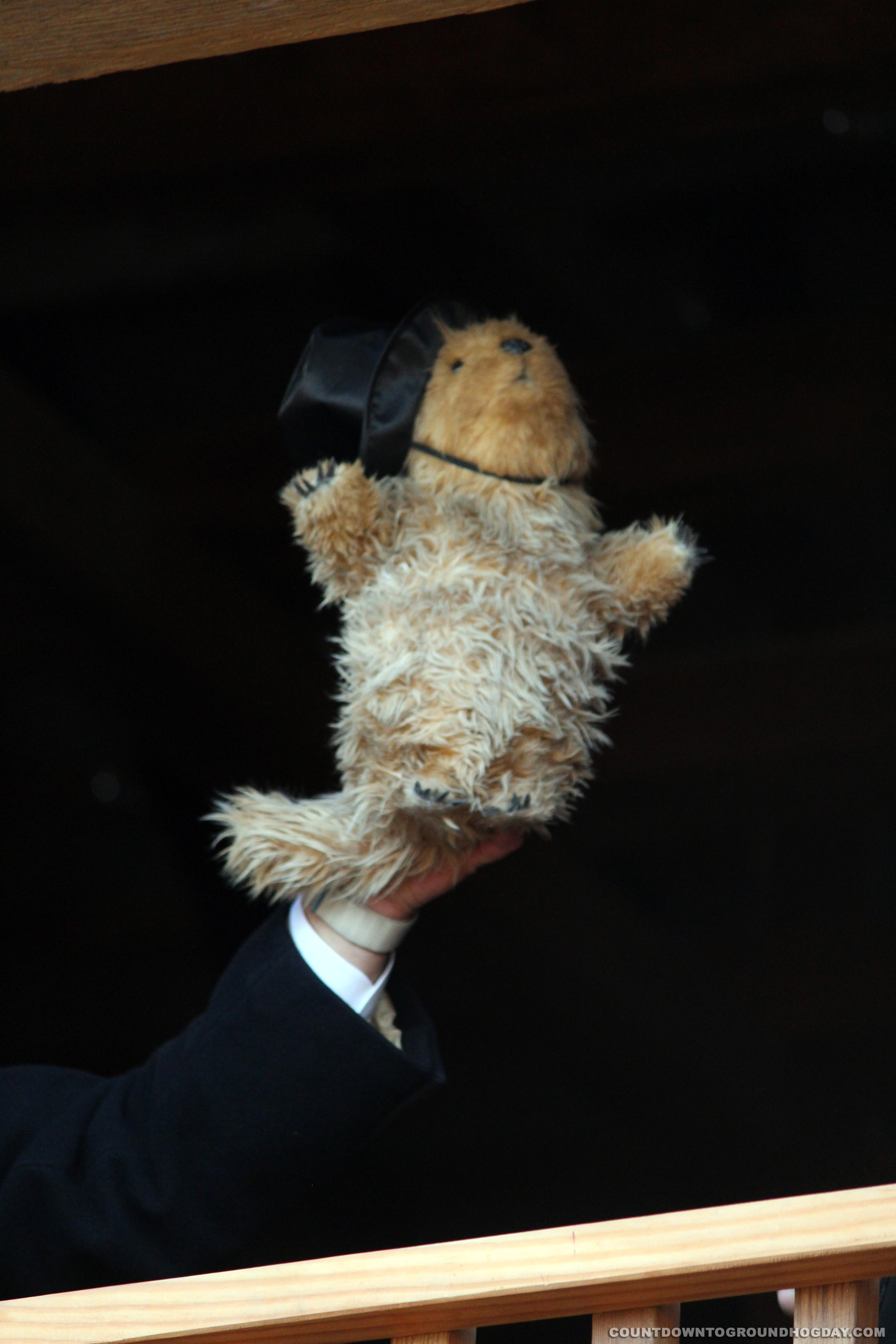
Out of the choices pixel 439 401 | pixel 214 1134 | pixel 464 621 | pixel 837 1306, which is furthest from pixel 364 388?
pixel 837 1306

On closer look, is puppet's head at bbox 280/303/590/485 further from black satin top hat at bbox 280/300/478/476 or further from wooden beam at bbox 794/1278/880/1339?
wooden beam at bbox 794/1278/880/1339

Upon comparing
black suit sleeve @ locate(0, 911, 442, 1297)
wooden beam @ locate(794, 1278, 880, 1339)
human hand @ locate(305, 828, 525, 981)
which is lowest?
wooden beam @ locate(794, 1278, 880, 1339)

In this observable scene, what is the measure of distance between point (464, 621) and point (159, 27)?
476 mm

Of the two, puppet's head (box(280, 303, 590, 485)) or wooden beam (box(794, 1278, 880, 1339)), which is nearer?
wooden beam (box(794, 1278, 880, 1339))

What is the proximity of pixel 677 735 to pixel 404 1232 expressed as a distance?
111 centimetres

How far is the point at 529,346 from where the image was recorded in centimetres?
97

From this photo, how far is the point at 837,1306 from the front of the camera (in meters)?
0.62

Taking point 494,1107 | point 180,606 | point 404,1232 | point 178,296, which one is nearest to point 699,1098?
point 494,1107

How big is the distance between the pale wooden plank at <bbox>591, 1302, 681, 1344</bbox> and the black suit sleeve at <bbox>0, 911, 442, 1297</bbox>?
37 centimetres

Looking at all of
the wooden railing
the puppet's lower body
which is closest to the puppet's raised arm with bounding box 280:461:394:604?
the puppet's lower body

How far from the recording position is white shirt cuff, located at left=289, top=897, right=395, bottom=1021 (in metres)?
1.00

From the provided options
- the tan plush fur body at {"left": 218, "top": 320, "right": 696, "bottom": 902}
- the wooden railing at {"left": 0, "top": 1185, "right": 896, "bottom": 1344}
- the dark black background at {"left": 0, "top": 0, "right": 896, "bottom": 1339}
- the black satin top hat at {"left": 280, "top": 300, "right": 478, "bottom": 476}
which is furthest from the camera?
the dark black background at {"left": 0, "top": 0, "right": 896, "bottom": 1339}

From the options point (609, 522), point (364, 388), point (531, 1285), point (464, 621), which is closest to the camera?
point (531, 1285)

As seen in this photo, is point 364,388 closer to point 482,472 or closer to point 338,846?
point 482,472
